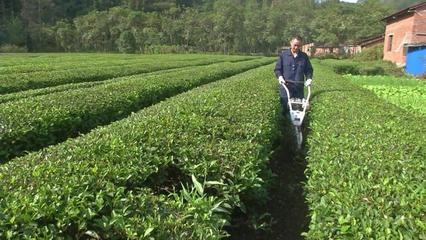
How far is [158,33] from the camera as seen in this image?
2955 inches

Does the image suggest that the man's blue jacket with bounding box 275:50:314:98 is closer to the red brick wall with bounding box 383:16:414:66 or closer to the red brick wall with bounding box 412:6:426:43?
the red brick wall with bounding box 412:6:426:43

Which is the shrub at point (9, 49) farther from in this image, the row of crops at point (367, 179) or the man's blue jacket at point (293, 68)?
the row of crops at point (367, 179)

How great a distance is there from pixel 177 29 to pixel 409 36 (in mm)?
47921

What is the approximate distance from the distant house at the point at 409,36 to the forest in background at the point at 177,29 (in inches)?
1220

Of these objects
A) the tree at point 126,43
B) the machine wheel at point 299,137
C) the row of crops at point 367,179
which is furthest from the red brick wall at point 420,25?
the tree at point 126,43

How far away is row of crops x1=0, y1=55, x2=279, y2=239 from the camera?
2.84m

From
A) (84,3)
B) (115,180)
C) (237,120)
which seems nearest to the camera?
(115,180)

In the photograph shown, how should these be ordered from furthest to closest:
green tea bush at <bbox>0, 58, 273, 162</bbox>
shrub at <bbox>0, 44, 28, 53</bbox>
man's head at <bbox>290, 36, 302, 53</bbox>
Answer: shrub at <bbox>0, 44, 28, 53</bbox>, man's head at <bbox>290, 36, 302, 53</bbox>, green tea bush at <bbox>0, 58, 273, 162</bbox>

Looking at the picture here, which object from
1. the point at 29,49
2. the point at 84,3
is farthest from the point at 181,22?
the point at 84,3

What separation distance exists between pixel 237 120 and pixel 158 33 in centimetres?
7157

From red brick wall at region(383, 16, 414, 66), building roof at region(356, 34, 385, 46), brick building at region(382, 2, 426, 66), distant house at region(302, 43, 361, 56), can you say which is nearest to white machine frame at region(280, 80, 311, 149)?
brick building at region(382, 2, 426, 66)

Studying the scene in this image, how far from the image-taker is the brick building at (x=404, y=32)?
32.6m

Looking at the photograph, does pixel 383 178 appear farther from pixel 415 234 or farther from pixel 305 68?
pixel 305 68

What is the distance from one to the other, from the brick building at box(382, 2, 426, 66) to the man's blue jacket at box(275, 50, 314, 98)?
1057 inches
